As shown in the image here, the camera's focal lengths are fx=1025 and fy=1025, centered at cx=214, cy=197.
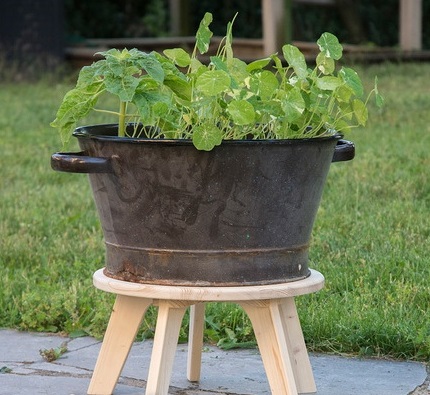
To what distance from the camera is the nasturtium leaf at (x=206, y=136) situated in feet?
7.63

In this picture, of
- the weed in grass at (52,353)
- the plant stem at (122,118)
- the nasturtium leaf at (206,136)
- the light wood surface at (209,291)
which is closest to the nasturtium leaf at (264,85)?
the nasturtium leaf at (206,136)

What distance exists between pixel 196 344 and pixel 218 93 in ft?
2.66

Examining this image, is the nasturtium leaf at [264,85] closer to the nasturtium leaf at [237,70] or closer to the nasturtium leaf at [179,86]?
the nasturtium leaf at [237,70]

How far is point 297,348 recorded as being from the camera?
2.72 meters

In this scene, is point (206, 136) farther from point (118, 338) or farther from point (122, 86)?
point (118, 338)

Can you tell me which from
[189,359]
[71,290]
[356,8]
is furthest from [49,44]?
[189,359]

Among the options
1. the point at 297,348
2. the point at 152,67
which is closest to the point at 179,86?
the point at 152,67

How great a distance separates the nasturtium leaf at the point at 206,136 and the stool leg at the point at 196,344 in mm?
672

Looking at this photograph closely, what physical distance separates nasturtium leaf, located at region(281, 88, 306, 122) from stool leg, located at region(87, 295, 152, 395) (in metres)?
0.58

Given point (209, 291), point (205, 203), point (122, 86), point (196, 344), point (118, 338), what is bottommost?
point (196, 344)

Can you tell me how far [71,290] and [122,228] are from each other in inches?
42.8

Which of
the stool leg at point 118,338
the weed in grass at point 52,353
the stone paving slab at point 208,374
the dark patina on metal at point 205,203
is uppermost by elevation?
the dark patina on metal at point 205,203

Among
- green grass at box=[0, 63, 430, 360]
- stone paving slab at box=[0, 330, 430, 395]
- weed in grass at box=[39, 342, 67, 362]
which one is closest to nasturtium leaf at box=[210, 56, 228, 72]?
stone paving slab at box=[0, 330, 430, 395]

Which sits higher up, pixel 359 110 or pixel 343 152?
pixel 359 110
